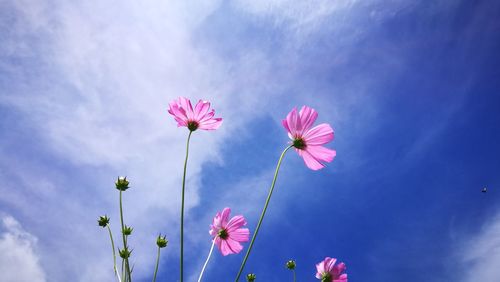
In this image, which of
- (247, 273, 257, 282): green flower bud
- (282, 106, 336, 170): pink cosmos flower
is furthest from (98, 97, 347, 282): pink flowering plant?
(247, 273, 257, 282): green flower bud

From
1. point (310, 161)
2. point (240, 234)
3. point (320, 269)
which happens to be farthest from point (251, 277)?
point (310, 161)

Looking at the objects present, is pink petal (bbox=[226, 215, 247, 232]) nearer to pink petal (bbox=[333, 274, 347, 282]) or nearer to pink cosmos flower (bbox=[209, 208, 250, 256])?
pink cosmos flower (bbox=[209, 208, 250, 256])

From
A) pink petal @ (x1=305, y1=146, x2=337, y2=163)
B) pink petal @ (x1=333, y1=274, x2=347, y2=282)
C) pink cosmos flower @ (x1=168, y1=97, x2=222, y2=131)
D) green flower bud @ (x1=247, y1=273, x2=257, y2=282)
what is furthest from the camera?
green flower bud @ (x1=247, y1=273, x2=257, y2=282)

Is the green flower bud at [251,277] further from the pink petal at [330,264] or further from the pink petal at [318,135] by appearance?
the pink petal at [318,135]

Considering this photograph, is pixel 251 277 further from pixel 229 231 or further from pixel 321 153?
pixel 321 153

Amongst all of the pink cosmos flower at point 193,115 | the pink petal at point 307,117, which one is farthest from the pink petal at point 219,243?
the pink petal at point 307,117

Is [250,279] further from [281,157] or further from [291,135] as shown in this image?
[281,157]
